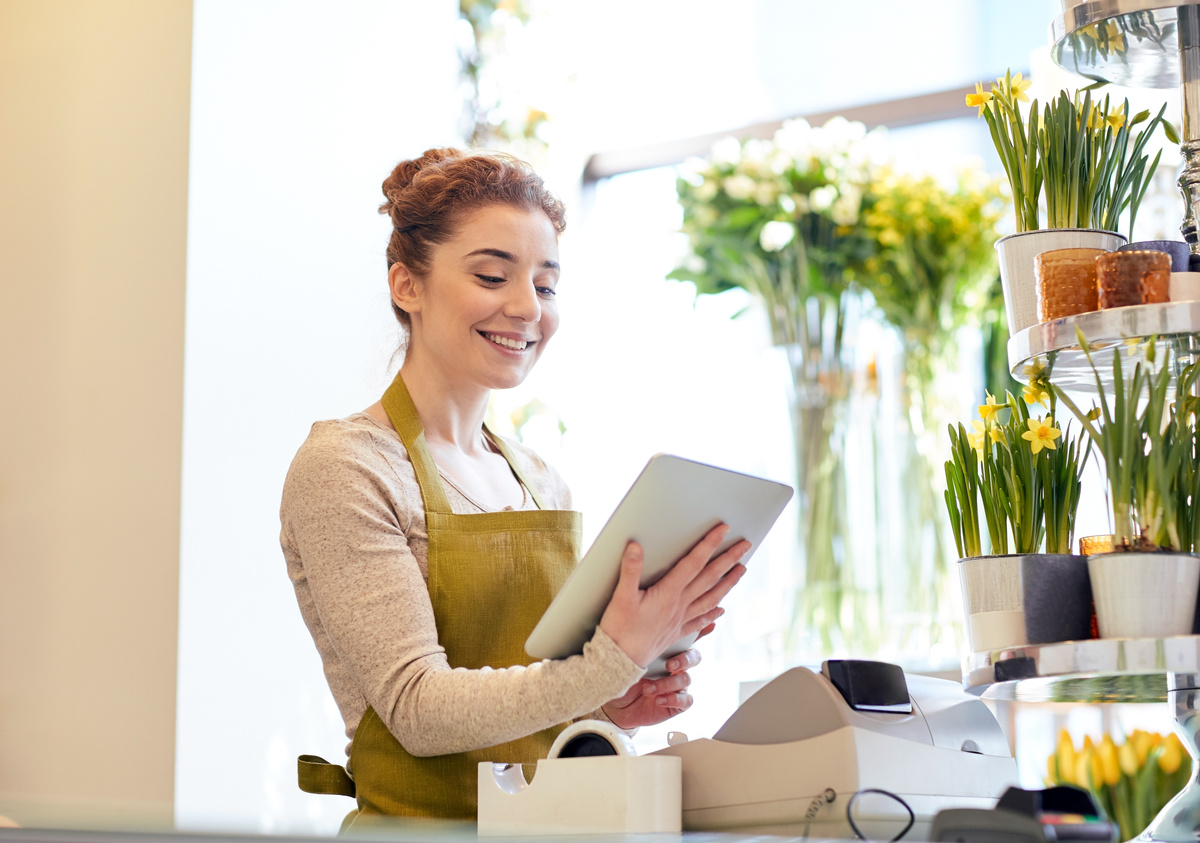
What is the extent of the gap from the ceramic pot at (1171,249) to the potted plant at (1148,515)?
0.32 feet

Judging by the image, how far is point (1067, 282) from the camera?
1.02 metres

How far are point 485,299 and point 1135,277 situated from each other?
70cm

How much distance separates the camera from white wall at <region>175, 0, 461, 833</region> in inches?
69.4

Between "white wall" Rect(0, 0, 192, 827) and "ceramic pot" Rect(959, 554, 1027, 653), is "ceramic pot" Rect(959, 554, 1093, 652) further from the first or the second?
"white wall" Rect(0, 0, 192, 827)

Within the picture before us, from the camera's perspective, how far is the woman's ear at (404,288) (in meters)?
1.43

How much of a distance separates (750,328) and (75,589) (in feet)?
5.29

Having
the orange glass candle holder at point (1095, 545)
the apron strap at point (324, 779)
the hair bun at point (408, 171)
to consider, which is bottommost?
the apron strap at point (324, 779)

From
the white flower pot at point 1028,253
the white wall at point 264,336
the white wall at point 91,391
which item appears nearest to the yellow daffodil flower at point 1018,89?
the white flower pot at point 1028,253

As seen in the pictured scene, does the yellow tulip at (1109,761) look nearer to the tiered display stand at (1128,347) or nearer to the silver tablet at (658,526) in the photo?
the tiered display stand at (1128,347)

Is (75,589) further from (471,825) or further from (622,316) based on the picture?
(622,316)

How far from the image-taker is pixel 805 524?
102 inches

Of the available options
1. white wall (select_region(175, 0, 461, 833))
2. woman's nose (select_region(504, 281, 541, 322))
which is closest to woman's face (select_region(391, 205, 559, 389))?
woman's nose (select_region(504, 281, 541, 322))

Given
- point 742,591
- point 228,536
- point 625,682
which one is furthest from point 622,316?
point 625,682

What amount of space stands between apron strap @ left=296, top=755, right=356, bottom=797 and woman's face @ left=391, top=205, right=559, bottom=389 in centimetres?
47
